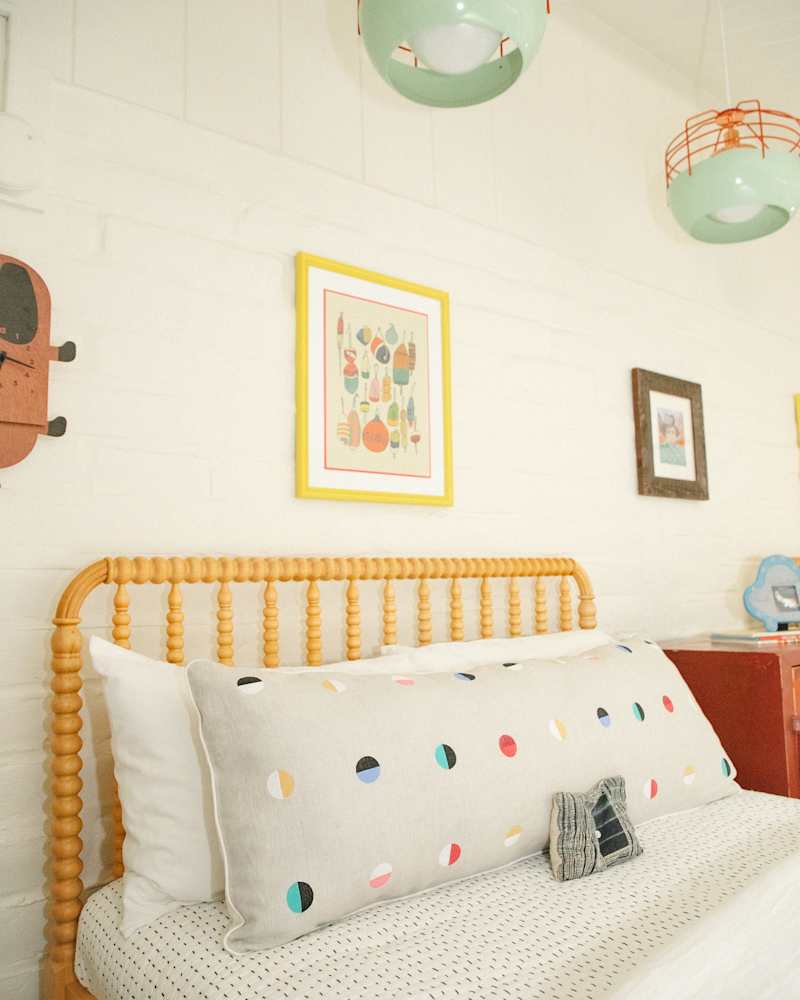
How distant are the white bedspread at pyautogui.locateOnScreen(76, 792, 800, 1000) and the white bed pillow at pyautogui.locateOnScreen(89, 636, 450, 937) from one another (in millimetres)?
35

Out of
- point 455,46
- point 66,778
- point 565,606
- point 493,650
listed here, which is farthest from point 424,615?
point 455,46

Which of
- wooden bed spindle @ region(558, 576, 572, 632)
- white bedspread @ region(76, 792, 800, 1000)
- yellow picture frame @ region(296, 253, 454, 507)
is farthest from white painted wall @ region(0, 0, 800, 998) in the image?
white bedspread @ region(76, 792, 800, 1000)

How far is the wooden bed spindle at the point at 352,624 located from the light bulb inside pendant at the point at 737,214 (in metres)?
1.19

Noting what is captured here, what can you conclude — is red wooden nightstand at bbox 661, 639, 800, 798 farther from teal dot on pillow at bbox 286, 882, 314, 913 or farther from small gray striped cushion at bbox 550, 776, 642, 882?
teal dot on pillow at bbox 286, 882, 314, 913

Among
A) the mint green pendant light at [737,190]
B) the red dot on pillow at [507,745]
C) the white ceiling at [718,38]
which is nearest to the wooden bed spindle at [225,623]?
the red dot on pillow at [507,745]

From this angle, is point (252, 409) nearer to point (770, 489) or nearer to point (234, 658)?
point (234, 658)

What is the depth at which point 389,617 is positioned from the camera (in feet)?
5.47

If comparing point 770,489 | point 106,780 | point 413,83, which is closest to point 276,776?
point 106,780

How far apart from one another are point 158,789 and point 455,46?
114 centimetres

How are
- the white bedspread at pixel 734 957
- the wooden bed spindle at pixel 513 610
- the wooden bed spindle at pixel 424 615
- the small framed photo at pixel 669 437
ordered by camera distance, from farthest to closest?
the small framed photo at pixel 669 437 < the wooden bed spindle at pixel 513 610 < the wooden bed spindle at pixel 424 615 < the white bedspread at pixel 734 957

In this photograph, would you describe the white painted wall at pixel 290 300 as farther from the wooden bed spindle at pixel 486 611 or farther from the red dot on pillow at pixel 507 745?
the red dot on pillow at pixel 507 745

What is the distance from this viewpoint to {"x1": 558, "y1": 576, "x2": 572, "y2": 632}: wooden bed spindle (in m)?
2.01

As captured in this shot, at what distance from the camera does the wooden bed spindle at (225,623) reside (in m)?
1.41

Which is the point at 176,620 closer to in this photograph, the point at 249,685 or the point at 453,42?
the point at 249,685
